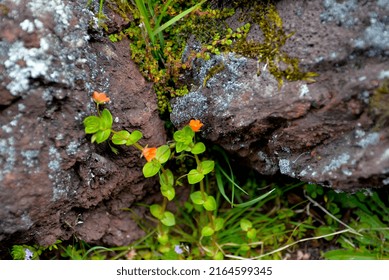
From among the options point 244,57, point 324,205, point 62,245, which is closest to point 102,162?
point 62,245

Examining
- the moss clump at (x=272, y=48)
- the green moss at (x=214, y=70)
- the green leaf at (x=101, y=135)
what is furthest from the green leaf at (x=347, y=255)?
the green leaf at (x=101, y=135)

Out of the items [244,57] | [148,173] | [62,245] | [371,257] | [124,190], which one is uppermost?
[244,57]

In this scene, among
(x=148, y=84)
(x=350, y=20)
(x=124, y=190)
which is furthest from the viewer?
(x=124, y=190)

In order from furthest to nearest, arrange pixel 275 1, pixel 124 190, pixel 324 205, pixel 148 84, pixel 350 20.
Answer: pixel 324 205
pixel 124 190
pixel 148 84
pixel 275 1
pixel 350 20

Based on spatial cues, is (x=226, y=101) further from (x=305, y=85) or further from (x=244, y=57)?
(x=305, y=85)

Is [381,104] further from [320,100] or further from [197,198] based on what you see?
[197,198]

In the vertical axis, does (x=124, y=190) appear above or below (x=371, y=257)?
above

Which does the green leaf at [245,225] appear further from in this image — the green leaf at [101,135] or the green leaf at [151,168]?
the green leaf at [101,135]

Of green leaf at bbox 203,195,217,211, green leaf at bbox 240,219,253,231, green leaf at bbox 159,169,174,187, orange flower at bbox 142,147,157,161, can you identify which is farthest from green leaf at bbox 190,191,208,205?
orange flower at bbox 142,147,157,161
